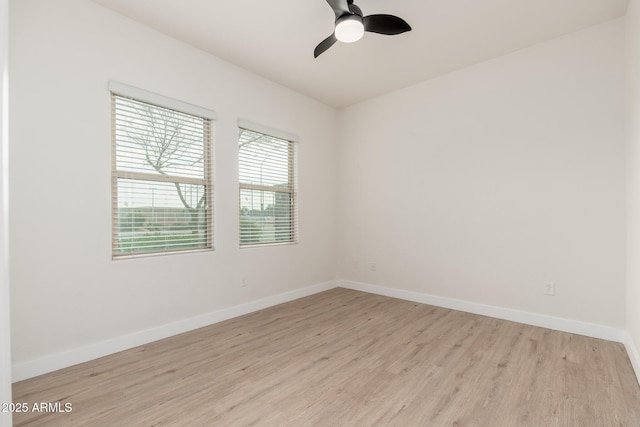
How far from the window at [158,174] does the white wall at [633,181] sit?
356 cm

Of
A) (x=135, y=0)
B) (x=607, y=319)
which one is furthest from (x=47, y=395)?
(x=607, y=319)

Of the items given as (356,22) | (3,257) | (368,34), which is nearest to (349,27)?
(356,22)

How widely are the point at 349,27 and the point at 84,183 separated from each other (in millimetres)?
2344

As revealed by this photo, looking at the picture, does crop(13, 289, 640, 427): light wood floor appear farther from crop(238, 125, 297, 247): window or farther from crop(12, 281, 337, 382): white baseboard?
crop(238, 125, 297, 247): window

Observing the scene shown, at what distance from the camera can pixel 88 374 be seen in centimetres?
214

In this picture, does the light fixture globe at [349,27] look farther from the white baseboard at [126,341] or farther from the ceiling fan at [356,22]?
the white baseboard at [126,341]

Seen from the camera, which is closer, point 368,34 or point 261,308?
point 368,34

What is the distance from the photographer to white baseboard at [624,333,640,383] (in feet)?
6.80

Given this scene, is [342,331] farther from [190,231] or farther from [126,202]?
[126,202]

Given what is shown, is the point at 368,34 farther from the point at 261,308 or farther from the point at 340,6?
the point at 261,308

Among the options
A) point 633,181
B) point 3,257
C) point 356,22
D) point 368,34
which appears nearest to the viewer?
point 3,257

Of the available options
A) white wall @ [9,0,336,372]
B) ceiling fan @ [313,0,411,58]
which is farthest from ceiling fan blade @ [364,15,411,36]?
white wall @ [9,0,336,372]

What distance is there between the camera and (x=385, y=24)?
7.57 ft

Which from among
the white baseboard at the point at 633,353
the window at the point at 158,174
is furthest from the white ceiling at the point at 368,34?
the white baseboard at the point at 633,353
